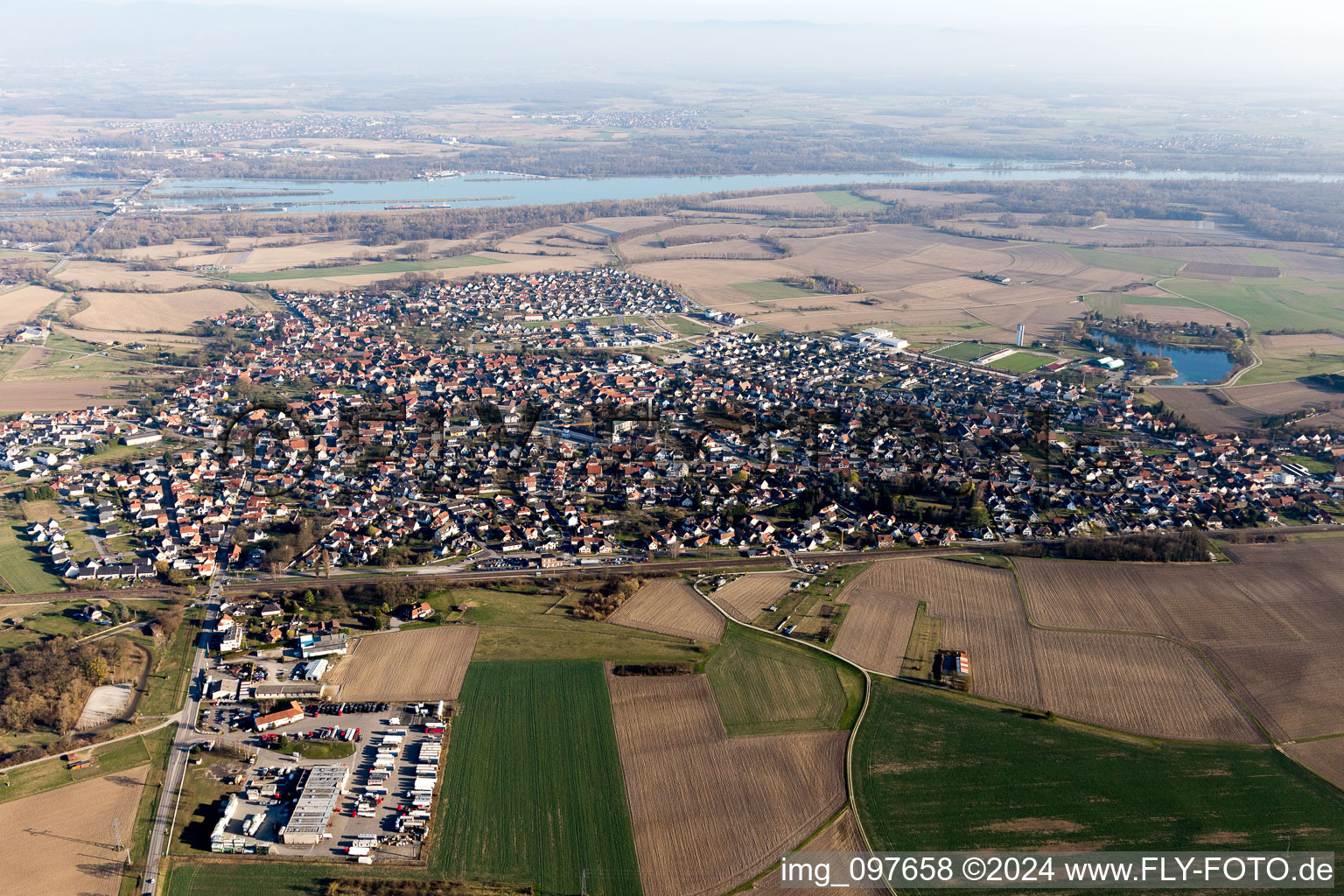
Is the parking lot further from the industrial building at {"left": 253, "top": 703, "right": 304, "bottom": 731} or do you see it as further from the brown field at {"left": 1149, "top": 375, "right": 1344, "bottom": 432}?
the brown field at {"left": 1149, "top": 375, "right": 1344, "bottom": 432}

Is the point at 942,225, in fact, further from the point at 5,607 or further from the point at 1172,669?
the point at 5,607

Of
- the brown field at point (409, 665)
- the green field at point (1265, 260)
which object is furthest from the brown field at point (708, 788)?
the green field at point (1265, 260)

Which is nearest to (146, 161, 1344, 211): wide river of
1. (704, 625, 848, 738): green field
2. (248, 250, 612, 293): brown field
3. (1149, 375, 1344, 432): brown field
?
(248, 250, 612, 293): brown field

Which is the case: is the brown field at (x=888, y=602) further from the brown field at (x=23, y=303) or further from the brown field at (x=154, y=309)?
the brown field at (x=23, y=303)

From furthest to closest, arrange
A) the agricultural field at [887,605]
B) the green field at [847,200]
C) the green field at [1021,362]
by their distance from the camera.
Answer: the green field at [847,200]
the green field at [1021,362]
the agricultural field at [887,605]

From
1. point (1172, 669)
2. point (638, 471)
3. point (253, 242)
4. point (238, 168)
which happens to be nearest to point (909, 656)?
point (1172, 669)

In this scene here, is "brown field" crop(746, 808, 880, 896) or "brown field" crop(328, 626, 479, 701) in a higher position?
"brown field" crop(328, 626, 479, 701)
